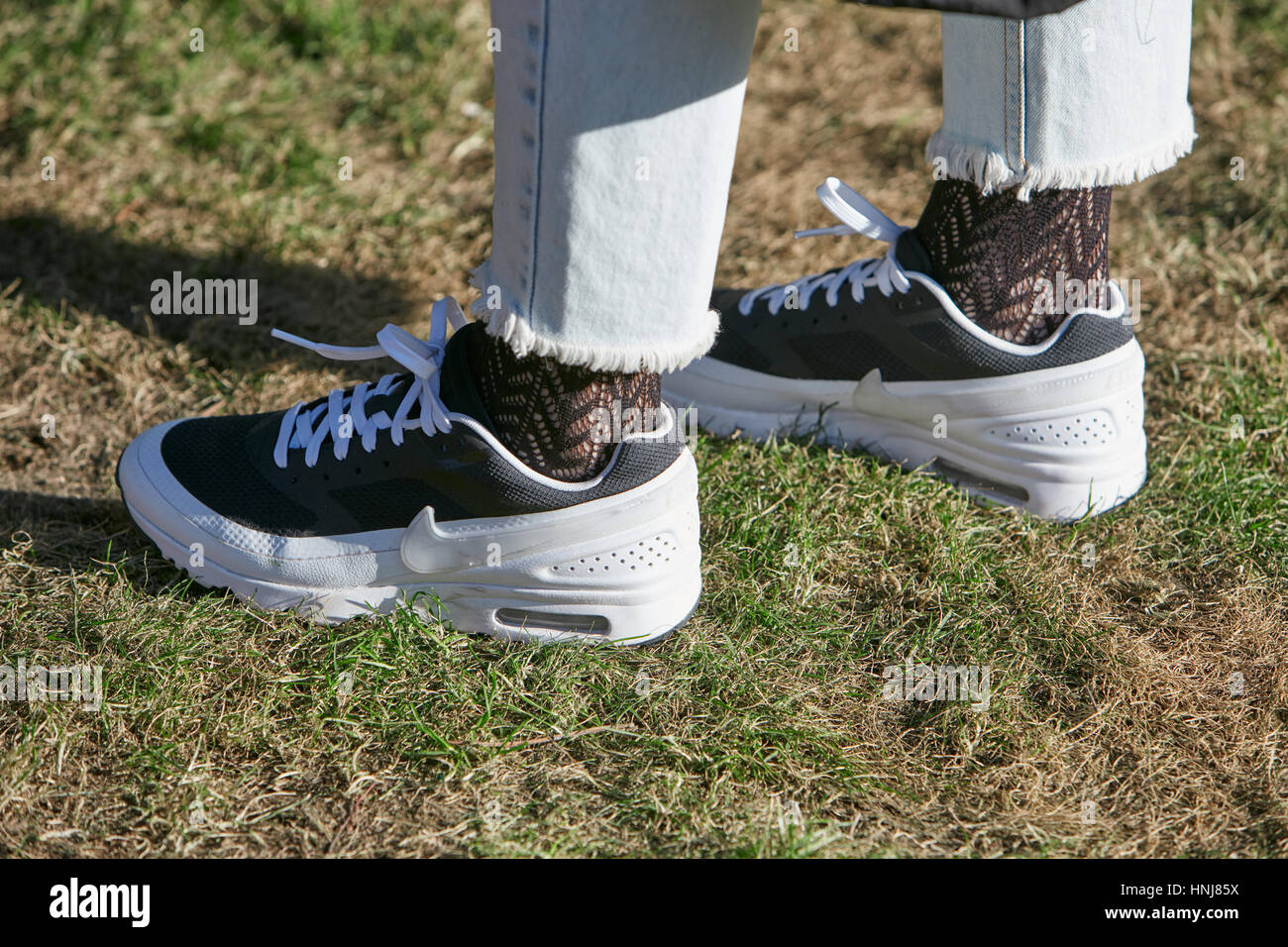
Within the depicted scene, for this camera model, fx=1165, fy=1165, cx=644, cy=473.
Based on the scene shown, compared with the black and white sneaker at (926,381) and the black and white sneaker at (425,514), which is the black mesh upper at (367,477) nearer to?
the black and white sneaker at (425,514)

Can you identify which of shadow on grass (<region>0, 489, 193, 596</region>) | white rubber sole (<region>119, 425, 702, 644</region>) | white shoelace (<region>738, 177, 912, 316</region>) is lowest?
shadow on grass (<region>0, 489, 193, 596</region>)

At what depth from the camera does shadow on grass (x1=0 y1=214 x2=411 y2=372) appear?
7.79ft

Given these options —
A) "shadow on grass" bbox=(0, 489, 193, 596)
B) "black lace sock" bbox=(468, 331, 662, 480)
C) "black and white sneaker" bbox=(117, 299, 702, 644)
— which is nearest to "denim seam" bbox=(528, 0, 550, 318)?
"black lace sock" bbox=(468, 331, 662, 480)

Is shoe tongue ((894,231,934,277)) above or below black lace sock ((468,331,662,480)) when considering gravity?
above

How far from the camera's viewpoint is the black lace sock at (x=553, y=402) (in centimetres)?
149

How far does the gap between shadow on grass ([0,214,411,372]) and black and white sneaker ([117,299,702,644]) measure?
2.11 ft

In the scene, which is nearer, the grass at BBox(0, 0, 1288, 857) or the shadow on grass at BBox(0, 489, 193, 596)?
the grass at BBox(0, 0, 1288, 857)

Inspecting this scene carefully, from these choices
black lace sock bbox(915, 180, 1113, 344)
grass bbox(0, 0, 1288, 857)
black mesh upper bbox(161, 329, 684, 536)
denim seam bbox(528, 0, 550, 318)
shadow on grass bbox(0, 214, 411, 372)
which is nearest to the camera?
denim seam bbox(528, 0, 550, 318)

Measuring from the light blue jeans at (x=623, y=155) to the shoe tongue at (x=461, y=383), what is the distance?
17cm

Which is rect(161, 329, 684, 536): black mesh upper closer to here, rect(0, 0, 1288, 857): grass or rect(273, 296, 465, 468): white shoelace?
rect(273, 296, 465, 468): white shoelace

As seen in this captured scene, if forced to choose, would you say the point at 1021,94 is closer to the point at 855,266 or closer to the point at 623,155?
the point at 855,266

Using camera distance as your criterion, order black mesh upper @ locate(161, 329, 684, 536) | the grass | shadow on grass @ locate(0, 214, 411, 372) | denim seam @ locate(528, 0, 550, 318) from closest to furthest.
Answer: denim seam @ locate(528, 0, 550, 318), the grass, black mesh upper @ locate(161, 329, 684, 536), shadow on grass @ locate(0, 214, 411, 372)

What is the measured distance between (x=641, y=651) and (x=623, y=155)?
2.54 ft

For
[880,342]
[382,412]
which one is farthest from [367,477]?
[880,342]
